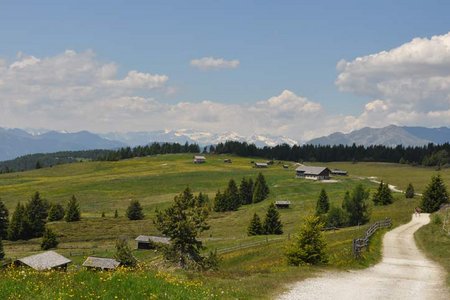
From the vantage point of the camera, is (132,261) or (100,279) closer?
(100,279)

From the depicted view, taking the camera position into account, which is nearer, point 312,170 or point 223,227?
point 223,227

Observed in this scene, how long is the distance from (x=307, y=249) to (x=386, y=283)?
7774 mm

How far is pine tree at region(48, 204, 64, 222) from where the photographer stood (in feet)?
421

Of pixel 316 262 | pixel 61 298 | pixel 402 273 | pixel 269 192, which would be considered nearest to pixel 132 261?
pixel 316 262

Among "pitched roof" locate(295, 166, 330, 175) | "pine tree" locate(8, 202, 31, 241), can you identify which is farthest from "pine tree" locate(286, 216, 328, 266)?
"pitched roof" locate(295, 166, 330, 175)

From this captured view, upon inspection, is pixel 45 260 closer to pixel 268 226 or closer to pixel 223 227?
pixel 268 226

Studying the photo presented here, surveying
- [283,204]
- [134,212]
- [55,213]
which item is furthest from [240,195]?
[55,213]

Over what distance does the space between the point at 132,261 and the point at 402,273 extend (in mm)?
33808

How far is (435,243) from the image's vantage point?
155ft

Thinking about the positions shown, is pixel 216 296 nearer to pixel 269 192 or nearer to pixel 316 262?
pixel 316 262

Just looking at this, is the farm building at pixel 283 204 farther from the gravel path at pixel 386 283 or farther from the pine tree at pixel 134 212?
the gravel path at pixel 386 283

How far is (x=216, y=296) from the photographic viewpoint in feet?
54.7

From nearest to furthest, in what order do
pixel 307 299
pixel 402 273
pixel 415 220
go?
pixel 307 299 → pixel 402 273 → pixel 415 220

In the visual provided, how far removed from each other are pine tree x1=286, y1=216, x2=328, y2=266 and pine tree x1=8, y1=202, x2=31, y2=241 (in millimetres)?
94673
